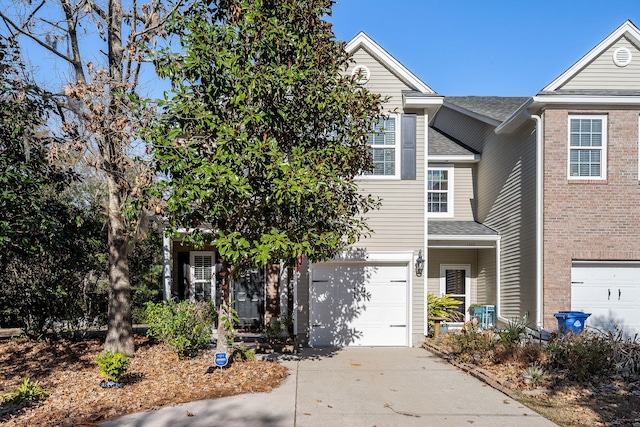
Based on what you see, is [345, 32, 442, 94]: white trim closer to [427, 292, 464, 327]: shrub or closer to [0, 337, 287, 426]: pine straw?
[427, 292, 464, 327]: shrub

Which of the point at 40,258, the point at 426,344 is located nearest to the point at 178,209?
the point at 40,258

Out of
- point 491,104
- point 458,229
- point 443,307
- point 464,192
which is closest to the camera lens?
point 443,307

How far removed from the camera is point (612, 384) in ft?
25.1

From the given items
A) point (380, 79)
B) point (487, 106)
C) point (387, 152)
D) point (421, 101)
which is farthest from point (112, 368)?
point (487, 106)

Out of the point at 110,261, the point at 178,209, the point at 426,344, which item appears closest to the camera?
the point at 178,209

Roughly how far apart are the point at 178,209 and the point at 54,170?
Result: 3609 mm

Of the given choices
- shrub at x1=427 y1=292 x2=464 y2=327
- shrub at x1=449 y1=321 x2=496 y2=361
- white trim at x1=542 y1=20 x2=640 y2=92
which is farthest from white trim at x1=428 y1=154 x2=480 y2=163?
shrub at x1=449 y1=321 x2=496 y2=361

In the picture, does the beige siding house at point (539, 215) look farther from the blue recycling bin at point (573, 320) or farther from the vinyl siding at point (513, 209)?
the blue recycling bin at point (573, 320)

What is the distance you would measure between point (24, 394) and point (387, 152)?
8.69m

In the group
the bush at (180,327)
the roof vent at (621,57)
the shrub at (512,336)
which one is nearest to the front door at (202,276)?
the bush at (180,327)

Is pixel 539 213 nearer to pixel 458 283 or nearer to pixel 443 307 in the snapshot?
pixel 443 307

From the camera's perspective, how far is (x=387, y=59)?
12.1 m

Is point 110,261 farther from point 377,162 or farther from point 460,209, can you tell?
point 460,209

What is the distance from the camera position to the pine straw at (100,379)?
640 cm
